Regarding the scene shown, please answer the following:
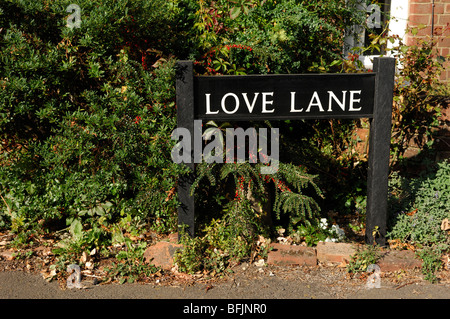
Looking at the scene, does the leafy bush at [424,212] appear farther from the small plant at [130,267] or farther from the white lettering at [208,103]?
the small plant at [130,267]

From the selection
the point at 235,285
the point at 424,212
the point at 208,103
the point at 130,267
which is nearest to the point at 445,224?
the point at 424,212

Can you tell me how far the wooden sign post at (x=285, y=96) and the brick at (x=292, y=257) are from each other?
3.45 feet

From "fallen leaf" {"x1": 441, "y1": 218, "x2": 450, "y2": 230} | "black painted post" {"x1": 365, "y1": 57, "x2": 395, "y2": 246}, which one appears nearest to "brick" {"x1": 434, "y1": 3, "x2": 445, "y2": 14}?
"black painted post" {"x1": 365, "y1": 57, "x2": 395, "y2": 246}

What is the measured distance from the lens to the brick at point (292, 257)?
4.16m

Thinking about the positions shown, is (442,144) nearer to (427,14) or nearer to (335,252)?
(427,14)

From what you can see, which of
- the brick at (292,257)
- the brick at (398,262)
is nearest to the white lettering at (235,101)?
the brick at (292,257)

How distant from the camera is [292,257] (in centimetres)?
418

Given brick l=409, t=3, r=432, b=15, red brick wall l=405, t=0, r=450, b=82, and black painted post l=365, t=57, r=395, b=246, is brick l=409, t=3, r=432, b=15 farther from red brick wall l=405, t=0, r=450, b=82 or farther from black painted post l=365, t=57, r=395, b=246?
black painted post l=365, t=57, r=395, b=246

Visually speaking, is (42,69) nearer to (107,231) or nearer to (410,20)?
(107,231)

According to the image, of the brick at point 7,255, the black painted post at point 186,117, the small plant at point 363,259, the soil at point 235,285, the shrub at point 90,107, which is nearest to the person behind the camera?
the soil at point 235,285

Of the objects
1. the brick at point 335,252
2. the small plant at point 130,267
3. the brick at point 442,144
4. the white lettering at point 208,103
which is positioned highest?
the white lettering at point 208,103

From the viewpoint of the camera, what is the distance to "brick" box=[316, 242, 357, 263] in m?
4.16

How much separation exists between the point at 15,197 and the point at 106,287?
145 centimetres

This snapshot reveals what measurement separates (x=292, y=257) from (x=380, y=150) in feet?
3.48
